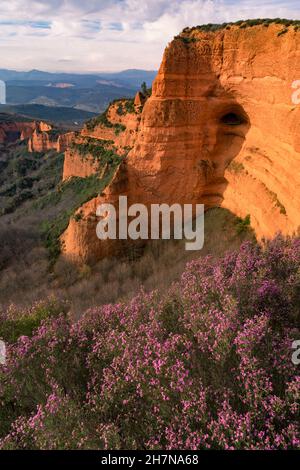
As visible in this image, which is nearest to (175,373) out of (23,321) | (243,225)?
(23,321)

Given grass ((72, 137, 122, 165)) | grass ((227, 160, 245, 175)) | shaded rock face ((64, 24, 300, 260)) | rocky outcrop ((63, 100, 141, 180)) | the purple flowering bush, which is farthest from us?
rocky outcrop ((63, 100, 141, 180))

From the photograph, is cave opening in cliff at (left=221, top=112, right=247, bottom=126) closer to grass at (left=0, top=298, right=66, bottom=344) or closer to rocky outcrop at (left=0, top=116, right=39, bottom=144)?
grass at (left=0, top=298, right=66, bottom=344)

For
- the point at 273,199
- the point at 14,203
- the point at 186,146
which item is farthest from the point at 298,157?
the point at 14,203

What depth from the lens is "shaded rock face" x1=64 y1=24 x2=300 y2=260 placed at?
13.0 metres

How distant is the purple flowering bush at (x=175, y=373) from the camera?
487 cm

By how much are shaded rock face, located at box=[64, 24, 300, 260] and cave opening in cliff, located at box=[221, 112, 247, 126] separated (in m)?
0.03

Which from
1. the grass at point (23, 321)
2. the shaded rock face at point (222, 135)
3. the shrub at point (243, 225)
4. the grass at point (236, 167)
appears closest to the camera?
the grass at point (23, 321)

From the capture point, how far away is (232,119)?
1720cm

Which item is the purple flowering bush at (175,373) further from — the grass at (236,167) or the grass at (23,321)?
the grass at (236,167)

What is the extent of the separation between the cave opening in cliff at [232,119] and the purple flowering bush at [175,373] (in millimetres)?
9750

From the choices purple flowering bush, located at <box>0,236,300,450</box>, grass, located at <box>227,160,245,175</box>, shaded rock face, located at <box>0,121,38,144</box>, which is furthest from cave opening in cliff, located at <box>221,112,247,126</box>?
shaded rock face, located at <box>0,121,38,144</box>

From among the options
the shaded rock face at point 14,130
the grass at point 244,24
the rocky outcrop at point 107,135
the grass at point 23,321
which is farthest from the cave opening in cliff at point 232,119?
the shaded rock face at point 14,130

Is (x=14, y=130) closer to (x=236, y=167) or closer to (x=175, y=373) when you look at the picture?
(x=236, y=167)

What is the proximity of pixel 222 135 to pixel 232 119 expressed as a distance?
2.71ft
